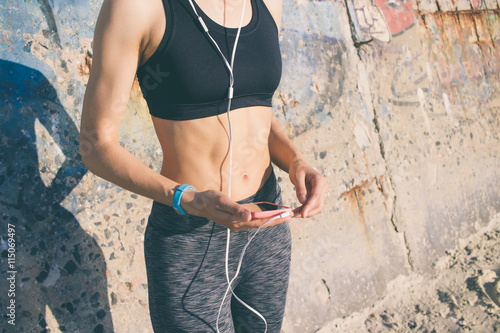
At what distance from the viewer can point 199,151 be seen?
1.26 metres

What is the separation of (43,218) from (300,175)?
1128 mm

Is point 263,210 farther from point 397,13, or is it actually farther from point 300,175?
point 397,13

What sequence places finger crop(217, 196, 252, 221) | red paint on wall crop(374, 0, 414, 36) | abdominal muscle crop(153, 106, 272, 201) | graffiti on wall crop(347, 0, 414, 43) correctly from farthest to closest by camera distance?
red paint on wall crop(374, 0, 414, 36)
graffiti on wall crop(347, 0, 414, 43)
abdominal muscle crop(153, 106, 272, 201)
finger crop(217, 196, 252, 221)

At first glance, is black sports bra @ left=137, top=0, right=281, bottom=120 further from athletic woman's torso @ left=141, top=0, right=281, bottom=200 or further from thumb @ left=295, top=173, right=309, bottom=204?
thumb @ left=295, top=173, right=309, bottom=204

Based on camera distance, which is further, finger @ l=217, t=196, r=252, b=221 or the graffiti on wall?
the graffiti on wall

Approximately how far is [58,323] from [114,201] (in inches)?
22.5

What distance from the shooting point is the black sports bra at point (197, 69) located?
3.71ft

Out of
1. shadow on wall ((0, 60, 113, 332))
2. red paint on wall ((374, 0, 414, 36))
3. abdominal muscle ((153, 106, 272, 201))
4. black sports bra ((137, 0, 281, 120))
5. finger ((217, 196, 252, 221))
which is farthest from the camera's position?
red paint on wall ((374, 0, 414, 36))

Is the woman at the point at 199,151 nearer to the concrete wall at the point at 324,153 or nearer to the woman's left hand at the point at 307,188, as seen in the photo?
the woman's left hand at the point at 307,188

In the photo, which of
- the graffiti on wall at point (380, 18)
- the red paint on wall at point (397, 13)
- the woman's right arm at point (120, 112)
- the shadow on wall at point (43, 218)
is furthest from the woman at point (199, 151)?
the red paint on wall at point (397, 13)

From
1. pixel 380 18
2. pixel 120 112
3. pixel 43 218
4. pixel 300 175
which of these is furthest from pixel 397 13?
pixel 43 218

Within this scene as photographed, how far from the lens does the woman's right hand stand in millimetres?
1022

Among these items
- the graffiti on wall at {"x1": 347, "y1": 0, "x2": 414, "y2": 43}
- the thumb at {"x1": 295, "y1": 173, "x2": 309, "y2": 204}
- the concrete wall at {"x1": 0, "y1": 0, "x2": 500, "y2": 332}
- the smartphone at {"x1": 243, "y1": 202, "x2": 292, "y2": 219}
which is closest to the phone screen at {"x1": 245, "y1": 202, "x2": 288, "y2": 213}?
the smartphone at {"x1": 243, "y1": 202, "x2": 292, "y2": 219}

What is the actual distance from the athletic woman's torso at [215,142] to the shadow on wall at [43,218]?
0.71 m
